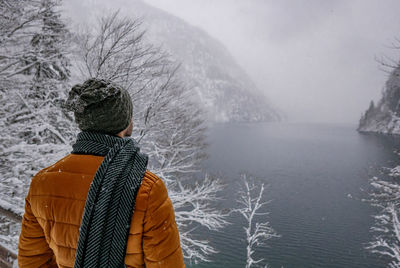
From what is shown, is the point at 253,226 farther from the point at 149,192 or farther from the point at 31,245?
the point at 149,192

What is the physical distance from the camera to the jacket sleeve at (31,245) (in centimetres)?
128

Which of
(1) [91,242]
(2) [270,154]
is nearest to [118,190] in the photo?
(1) [91,242]

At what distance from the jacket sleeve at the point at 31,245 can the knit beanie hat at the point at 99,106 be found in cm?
55

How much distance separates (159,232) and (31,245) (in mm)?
797

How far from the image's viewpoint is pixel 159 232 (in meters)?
1.09

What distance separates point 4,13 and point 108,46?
2.28 m

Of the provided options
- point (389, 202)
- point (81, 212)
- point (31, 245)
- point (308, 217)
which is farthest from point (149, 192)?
point (308, 217)

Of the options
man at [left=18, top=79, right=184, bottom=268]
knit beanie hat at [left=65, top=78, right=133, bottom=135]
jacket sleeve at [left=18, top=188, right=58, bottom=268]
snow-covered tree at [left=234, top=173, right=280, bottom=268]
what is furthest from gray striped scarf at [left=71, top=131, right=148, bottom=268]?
snow-covered tree at [left=234, top=173, right=280, bottom=268]

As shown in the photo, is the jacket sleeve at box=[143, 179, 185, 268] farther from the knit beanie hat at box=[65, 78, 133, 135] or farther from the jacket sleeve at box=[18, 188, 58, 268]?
the jacket sleeve at box=[18, 188, 58, 268]

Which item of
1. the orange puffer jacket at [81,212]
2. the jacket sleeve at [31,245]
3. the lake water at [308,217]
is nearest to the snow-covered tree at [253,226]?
the lake water at [308,217]

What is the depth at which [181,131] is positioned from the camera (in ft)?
37.0

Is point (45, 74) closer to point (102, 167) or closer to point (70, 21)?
point (70, 21)

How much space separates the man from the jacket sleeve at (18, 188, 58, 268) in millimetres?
→ 24

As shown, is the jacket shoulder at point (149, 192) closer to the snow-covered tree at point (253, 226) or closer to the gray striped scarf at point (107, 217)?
the gray striped scarf at point (107, 217)
